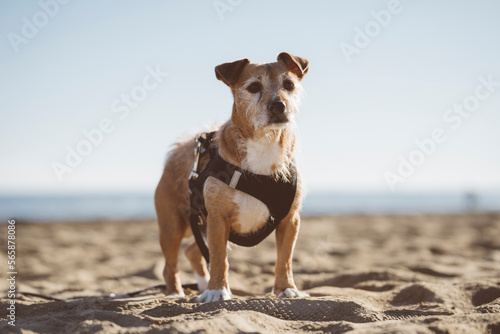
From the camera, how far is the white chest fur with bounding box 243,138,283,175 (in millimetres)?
3646

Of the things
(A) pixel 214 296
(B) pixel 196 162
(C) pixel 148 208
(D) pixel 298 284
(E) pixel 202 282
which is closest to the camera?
(A) pixel 214 296

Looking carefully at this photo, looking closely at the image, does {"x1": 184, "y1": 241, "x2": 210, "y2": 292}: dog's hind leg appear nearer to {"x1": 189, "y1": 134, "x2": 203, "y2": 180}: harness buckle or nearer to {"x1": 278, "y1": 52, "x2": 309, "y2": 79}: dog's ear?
{"x1": 189, "y1": 134, "x2": 203, "y2": 180}: harness buckle

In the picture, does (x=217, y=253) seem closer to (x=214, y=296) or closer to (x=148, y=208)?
(x=214, y=296)

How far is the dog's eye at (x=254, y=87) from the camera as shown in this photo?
3.73 meters

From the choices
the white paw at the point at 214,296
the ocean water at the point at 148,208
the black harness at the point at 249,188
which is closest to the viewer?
the white paw at the point at 214,296

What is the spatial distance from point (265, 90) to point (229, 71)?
43 cm

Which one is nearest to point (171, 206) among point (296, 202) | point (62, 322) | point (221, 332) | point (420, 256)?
point (296, 202)

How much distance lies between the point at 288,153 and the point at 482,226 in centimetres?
1087

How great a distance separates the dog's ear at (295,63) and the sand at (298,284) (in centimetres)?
208

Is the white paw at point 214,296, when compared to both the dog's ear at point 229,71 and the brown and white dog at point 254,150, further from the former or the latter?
the dog's ear at point 229,71

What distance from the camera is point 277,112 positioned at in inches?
138

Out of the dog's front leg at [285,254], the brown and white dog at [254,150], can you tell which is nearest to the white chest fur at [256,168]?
the brown and white dog at [254,150]

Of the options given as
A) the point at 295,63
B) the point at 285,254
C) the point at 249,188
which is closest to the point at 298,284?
the point at 285,254

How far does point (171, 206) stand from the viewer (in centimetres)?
450
